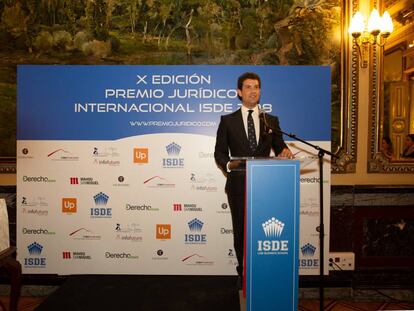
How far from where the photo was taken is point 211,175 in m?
3.88

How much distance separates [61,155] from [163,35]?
1659 mm

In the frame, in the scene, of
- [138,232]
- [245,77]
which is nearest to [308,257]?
[138,232]

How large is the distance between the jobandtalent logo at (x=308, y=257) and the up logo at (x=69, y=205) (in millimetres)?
2374

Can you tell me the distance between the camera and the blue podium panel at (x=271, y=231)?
8.36 feet

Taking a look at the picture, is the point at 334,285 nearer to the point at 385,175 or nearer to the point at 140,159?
the point at 385,175

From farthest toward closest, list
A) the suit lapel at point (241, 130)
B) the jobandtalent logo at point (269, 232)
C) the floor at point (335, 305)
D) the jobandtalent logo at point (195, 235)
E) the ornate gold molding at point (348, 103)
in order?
1. the ornate gold molding at point (348, 103)
2. the jobandtalent logo at point (195, 235)
3. the floor at point (335, 305)
4. the suit lapel at point (241, 130)
5. the jobandtalent logo at point (269, 232)

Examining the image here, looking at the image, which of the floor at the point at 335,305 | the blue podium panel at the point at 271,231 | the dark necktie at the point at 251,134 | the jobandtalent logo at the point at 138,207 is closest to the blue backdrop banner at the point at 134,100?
the dark necktie at the point at 251,134

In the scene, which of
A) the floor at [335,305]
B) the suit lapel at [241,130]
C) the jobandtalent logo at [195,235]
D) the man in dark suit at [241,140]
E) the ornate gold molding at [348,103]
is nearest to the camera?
the man in dark suit at [241,140]

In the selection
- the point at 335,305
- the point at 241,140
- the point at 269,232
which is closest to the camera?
the point at 269,232

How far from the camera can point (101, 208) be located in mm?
3881

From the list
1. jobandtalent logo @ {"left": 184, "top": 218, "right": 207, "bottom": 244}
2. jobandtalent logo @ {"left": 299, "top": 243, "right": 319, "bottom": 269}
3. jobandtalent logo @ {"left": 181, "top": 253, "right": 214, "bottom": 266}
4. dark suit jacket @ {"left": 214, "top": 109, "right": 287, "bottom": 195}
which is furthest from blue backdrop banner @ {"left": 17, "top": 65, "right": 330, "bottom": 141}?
jobandtalent logo @ {"left": 181, "top": 253, "right": 214, "bottom": 266}

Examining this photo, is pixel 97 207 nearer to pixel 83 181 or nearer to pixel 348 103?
pixel 83 181

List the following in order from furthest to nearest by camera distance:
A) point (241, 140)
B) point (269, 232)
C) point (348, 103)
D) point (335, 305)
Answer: point (348, 103), point (335, 305), point (241, 140), point (269, 232)

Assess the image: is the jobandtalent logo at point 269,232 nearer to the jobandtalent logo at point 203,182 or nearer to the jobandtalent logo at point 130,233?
the jobandtalent logo at point 203,182
